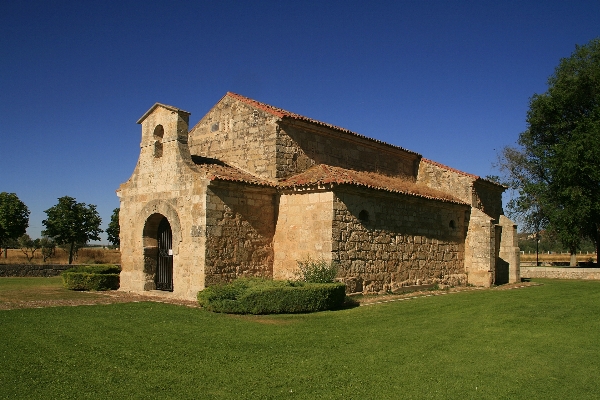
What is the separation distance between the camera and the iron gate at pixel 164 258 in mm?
17734

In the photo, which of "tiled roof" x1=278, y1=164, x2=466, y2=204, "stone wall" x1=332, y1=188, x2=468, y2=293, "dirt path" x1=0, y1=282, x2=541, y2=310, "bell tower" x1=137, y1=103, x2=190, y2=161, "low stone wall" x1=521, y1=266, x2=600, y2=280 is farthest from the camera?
"low stone wall" x1=521, y1=266, x2=600, y2=280

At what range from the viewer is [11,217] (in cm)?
3575

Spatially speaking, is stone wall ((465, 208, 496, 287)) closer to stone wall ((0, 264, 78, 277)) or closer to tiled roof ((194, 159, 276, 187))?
tiled roof ((194, 159, 276, 187))

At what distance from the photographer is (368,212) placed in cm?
1683

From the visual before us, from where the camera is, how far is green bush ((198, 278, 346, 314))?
12844 mm

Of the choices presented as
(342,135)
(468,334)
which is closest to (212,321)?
(468,334)

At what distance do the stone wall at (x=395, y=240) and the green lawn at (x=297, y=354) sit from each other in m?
3.28

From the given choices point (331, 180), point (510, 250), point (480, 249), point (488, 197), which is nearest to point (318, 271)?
point (331, 180)

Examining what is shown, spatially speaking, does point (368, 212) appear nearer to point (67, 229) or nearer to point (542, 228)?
point (542, 228)

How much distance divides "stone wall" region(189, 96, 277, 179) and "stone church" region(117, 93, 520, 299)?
0.04 m

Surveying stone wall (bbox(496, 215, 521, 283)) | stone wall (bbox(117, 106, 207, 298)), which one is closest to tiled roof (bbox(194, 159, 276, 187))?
stone wall (bbox(117, 106, 207, 298))

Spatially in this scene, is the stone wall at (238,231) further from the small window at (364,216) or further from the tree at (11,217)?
the tree at (11,217)

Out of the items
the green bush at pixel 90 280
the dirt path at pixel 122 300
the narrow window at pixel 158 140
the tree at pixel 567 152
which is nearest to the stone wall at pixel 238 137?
the narrow window at pixel 158 140

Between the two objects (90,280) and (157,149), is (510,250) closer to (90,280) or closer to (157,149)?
(157,149)
